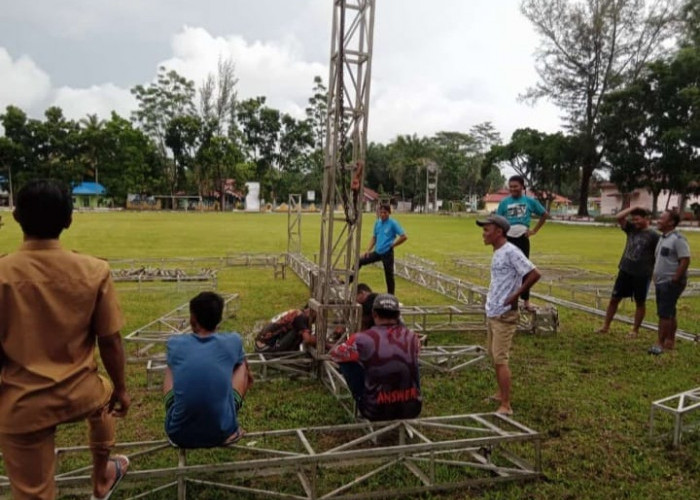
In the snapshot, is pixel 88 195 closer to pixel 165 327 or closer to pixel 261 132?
pixel 261 132

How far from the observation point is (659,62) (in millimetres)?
39906

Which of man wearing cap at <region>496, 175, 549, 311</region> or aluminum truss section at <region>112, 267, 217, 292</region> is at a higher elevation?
man wearing cap at <region>496, 175, 549, 311</region>

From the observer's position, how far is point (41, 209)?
2.54m

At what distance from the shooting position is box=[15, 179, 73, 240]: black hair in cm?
253

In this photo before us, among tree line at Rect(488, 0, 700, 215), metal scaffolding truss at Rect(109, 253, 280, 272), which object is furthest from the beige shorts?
tree line at Rect(488, 0, 700, 215)

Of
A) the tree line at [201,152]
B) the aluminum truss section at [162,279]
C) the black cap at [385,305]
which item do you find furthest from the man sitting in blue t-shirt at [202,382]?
the tree line at [201,152]

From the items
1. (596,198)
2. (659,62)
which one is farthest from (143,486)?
(596,198)

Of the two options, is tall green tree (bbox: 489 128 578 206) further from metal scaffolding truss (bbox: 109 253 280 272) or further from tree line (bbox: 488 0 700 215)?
metal scaffolding truss (bbox: 109 253 280 272)

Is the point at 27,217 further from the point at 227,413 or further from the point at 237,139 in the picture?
Result: the point at 237,139

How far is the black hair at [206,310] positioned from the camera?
11.6 ft

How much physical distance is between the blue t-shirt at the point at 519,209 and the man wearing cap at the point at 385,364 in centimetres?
406

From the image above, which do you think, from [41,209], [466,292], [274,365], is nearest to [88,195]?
[466,292]

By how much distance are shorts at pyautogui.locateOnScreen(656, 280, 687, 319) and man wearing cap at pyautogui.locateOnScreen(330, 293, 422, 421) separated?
14.9 feet

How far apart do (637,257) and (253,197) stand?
6322 cm
